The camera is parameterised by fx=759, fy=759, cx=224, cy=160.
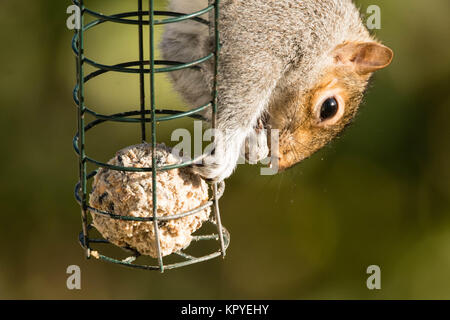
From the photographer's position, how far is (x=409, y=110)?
12.5 ft

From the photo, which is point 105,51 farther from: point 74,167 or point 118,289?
point 118,289

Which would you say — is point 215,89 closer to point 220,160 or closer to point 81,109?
point 220,160

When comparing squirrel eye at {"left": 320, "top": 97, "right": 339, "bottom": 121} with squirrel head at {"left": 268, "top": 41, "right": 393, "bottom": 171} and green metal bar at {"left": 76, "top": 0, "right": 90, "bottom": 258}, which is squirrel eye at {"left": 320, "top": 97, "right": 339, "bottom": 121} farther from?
green metal bar at {"left": 76, "top": 0, "right": 90, "bottom": 258}

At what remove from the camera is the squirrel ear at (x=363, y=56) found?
108 inches

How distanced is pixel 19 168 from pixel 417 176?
78.9 inches

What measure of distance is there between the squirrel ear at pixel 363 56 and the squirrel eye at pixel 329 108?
146mm

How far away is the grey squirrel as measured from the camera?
8.05 feet

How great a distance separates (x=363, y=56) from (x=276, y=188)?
49.1 inches

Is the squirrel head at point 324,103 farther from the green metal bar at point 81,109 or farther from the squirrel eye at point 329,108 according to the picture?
the green metal bar at point 81,109

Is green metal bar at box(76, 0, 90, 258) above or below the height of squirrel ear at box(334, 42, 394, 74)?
below

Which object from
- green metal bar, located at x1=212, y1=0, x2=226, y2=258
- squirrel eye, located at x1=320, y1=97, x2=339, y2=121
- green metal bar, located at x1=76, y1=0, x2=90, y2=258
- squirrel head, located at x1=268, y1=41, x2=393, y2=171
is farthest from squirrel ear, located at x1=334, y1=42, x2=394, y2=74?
green metal bar, located at x1=76, y1=0, x2=90, y2=258

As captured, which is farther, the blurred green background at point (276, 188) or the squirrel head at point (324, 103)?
the blurred green background at point (276, 188)

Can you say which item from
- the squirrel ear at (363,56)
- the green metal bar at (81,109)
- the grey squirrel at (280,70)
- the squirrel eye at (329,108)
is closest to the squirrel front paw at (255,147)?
the grey squirrel at (280,70)

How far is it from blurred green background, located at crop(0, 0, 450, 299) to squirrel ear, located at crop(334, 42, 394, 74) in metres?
0.87
